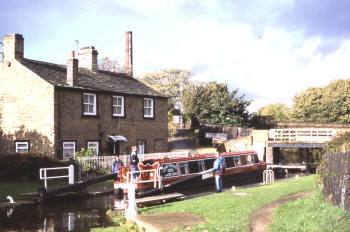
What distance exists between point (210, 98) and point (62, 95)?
25385mm

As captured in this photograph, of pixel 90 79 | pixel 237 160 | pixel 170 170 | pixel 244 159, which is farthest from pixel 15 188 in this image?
pixel 244 159

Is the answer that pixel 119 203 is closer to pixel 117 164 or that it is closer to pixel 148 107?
pixel 117 164

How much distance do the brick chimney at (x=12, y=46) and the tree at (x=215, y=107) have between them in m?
23.9

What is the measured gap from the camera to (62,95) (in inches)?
946

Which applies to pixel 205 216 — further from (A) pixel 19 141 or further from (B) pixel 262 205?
(A) pixel 19 141

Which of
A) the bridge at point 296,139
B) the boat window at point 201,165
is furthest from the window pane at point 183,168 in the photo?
the bridge at point 296,139

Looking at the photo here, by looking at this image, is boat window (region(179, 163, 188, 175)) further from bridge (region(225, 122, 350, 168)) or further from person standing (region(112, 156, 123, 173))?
bridge (region(225, 122, 350, 168))

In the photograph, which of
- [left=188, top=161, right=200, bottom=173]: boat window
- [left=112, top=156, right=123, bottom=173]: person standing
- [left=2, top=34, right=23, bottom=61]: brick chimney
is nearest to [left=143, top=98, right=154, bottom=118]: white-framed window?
[left=188, top=161, right=200, bottom=173]: boat window

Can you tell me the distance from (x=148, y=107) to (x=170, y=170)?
33.4ft

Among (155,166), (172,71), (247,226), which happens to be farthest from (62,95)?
(172,71)

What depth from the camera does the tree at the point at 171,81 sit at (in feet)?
216

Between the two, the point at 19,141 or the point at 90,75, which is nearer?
the point at 19,141

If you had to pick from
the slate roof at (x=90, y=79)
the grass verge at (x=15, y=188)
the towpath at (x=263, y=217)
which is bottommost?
the grass verge at (x=15, y=188)

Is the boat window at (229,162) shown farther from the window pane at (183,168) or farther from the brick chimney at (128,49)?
the brick chimney at (128,49)
